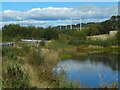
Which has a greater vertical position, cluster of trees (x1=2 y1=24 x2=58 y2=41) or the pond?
cluster of trees (x1=2 y1=24 x2=58 y2=41)

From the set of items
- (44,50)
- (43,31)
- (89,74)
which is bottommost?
(89,74)

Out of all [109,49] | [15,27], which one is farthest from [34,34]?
[109,49]

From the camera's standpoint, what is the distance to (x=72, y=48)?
23.2 metres

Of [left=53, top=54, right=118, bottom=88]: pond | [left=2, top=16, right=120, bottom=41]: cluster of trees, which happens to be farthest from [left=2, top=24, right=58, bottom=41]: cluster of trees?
[left=53, top=54, right=118, bottom=88]: pond

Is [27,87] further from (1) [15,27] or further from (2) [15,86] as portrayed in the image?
(1) [15,27]

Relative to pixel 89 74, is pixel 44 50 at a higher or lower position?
higher

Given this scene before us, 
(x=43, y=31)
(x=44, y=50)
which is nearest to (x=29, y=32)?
(x=43, y=31)

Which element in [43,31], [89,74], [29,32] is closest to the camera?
[89,74]

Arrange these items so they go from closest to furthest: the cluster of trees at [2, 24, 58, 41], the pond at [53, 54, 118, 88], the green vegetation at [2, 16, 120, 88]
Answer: the green vegetation at [2, 16, 120, 88]
the pond at [53, 54, 118, 88]
the cluster of trees at [2, 24, 58, 41]

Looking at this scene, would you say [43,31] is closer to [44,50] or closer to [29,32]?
[29,32]

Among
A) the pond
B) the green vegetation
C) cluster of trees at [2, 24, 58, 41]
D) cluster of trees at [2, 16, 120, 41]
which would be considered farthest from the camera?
cluster of trees at [2, 24, 58, 41]

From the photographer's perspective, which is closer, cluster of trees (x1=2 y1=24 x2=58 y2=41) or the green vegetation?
the green vegetation

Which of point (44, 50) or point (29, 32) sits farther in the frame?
point (29, 32)

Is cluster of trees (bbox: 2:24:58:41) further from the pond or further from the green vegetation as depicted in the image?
the pond
